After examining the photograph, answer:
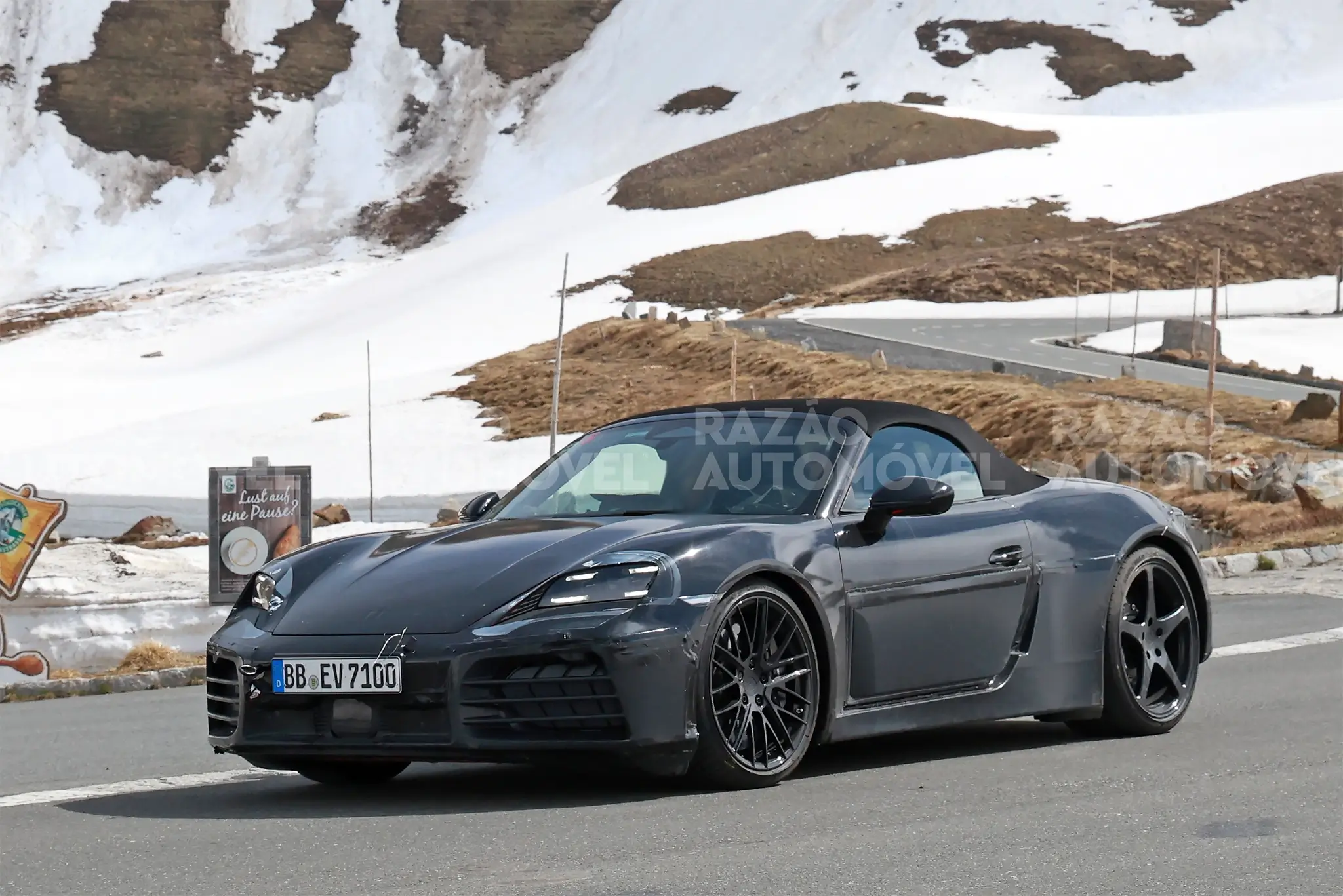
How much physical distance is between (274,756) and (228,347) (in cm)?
9919

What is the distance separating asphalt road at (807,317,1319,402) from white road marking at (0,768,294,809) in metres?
31.9

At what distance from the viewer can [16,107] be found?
562 ft

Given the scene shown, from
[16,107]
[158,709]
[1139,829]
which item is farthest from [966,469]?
[16,107]

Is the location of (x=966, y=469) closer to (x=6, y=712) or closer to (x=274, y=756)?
(x=274, y=756)

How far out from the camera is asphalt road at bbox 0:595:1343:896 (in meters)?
4.98

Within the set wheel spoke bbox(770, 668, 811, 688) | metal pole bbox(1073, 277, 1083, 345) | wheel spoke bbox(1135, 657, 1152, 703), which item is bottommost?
wheel spoke bbox(1135, 657, 1152, 703)

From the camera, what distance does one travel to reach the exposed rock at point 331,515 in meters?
40.2

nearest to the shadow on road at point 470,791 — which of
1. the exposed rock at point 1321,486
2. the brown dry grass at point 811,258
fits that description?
the exposed rock at point 1321,486

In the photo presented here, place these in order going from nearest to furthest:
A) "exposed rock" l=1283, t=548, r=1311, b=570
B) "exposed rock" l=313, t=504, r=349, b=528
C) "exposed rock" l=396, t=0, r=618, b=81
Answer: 1. "exposed rock" l=1283, t=548, r=1311, b=570
2. "exposed rock" l=313, t=504, r=349, b=528
3. "exposed rock" l=396, t=0, r=618, b=81

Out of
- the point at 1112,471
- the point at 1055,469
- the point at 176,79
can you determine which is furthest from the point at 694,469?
the point at 176,79

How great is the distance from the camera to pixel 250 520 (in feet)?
53.8

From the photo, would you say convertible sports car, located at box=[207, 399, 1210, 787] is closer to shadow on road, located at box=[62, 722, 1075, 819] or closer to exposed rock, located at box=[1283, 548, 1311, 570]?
shadow on road, located at box=[62, 722, 1075, 819]

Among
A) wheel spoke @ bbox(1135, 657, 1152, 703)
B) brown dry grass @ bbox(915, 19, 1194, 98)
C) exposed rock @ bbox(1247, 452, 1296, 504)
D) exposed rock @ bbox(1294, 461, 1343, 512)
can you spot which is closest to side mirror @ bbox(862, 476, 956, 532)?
wheel spoke @ bbox(1135, 657, 1152, 703)

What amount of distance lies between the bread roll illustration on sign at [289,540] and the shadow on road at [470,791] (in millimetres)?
8998
